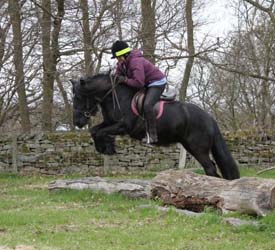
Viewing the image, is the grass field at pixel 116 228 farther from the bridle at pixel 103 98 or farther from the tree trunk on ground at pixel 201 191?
the bridle at pixel 103 98

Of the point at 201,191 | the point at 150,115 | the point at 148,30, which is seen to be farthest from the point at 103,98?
the point at 148,30

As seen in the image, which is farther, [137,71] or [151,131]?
[151,131]

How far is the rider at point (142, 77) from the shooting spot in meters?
10.2

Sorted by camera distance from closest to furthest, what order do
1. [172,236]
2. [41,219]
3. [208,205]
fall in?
[172,236]
[41,219]
[208,205]

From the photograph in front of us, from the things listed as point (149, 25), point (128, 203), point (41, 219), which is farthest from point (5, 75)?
point (41, 219)

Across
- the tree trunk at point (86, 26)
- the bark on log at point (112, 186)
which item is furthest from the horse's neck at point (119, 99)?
the tree trunk at point (86, 26)

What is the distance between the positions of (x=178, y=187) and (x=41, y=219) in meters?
2.50

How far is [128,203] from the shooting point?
35.8 ft

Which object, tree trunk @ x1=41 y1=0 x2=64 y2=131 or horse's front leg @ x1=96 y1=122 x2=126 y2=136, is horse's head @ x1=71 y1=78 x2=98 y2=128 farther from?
tree trunk @ x1=41 y1=0 x2=64 y2=131

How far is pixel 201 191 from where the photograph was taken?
9.89 metres

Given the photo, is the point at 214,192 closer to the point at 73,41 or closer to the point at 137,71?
the point at 137,71

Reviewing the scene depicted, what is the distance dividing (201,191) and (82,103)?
2.68m

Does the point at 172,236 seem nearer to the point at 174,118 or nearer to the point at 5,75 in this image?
the point at 174,118

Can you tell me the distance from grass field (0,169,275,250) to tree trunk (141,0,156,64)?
9168mm
